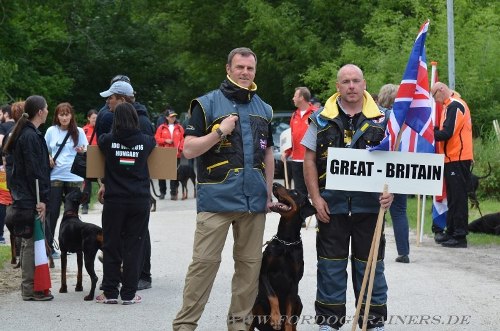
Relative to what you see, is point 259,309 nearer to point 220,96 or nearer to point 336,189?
point 336,189

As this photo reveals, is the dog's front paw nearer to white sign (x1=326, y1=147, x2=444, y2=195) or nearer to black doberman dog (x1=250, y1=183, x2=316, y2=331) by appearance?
black doberman dog (x1=250, y1=183, x2=316, y2=331)

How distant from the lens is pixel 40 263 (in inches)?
412

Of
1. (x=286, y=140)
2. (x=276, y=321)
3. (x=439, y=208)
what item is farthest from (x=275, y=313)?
(x=286, y=140)

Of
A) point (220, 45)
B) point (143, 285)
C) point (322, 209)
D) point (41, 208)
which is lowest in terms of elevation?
point (143, 285)

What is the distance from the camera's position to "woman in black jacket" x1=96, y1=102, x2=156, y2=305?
9.85 m

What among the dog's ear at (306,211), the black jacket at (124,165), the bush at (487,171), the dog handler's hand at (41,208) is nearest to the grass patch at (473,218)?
the bush at (487,171)

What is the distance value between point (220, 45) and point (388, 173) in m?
32.2

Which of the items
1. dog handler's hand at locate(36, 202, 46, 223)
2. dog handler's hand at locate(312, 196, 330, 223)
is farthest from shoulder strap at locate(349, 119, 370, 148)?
dog handler's hand at locate(36, 202, 46, 223)

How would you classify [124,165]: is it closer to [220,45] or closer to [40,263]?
[40,263]

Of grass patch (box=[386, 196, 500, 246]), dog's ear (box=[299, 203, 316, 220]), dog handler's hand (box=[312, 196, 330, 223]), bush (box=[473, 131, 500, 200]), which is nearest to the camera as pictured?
dog handler's hand (box=[312, 196, 330, 223])

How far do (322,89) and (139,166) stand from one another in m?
23.1

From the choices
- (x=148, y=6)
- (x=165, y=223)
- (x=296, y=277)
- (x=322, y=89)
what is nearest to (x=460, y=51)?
(x=322, y=89)

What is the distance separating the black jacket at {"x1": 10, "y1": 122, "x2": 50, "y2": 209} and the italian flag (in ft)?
0.96

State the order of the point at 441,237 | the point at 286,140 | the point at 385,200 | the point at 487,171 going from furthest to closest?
the point at 487,171 < the point at 286,140 < the point at 441,237 < the point at 385,200
